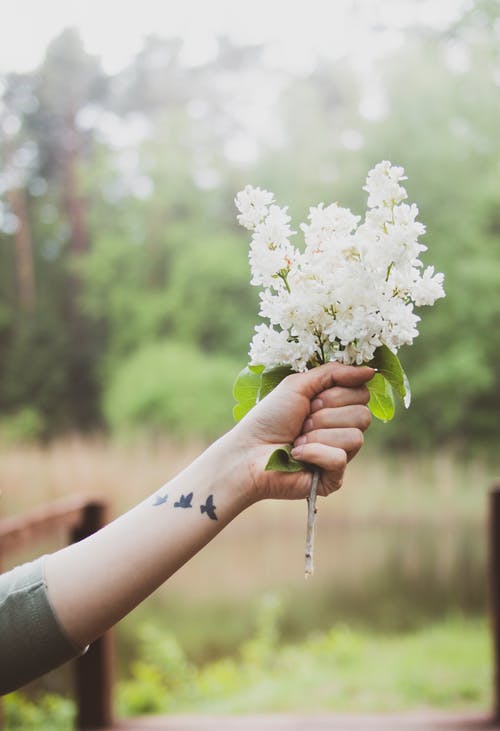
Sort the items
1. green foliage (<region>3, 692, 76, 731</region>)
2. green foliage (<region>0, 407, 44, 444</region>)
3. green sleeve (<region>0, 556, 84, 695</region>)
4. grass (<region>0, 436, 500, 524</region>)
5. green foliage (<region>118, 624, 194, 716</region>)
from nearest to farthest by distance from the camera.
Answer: green sleeve (<region>0, 556, 84, 695</region>) < green foliage (<region>3, 692, 76, 731</region>) < green foliage (<region>118, 624, 194, 716</region>) < grass (<region>0, 436, 500, 524</region>) < green foliage (<region>0, 407, 44, 444</region>)

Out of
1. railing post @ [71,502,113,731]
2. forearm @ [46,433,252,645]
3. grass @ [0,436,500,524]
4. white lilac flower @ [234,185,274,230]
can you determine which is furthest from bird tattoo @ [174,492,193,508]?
grass @ [0,436,500,524]

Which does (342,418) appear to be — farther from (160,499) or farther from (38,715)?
(38,715)

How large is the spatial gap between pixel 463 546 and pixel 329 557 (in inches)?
49.4

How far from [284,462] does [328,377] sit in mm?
117

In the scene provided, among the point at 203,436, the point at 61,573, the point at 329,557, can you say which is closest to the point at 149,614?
the point at 329,557

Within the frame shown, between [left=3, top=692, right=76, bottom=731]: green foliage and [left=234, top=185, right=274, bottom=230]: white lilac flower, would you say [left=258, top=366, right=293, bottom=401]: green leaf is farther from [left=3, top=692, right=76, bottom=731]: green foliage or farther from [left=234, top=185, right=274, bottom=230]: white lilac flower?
[left=3, top=692, right=76, bottom=731]: green foliage

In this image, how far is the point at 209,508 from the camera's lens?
923mm

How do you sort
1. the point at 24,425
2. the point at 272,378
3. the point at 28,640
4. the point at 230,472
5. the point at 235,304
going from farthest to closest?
the point at 24,425 → the point at 235,304 → the point at 272,378 → the point at 230,472 → the point at 28,640

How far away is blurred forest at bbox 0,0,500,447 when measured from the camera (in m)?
9.88

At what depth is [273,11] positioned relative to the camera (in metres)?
12.1

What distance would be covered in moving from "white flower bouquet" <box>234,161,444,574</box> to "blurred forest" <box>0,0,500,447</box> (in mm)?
8513

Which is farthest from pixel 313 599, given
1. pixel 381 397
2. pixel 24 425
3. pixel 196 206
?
pixel 196 206

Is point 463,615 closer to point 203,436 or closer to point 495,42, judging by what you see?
point 203,436

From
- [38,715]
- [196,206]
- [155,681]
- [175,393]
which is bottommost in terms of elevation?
[38,715]
